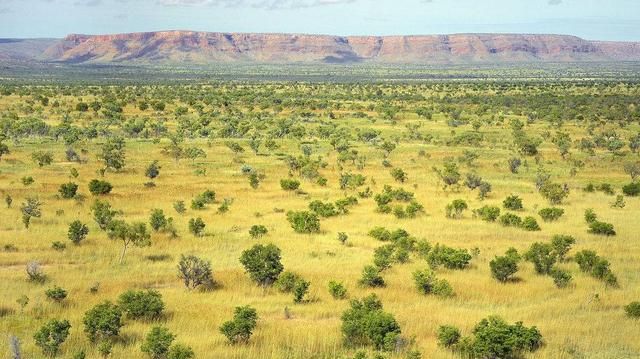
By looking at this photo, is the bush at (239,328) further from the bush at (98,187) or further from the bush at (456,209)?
the bush at (98,187)

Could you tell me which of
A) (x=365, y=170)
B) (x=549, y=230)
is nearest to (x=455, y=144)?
(x=365, y=170)

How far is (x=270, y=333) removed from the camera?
15.1 metres

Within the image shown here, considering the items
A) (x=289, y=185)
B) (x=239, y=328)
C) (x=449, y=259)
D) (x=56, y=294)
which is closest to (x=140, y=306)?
(x=56, y=294)

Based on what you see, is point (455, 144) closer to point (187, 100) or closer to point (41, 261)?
point (41, 261)

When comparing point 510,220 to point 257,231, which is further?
point 510,220

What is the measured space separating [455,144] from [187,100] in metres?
53.5

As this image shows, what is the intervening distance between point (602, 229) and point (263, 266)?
15938 mm

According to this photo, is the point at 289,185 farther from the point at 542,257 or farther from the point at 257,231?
the point at 542,257

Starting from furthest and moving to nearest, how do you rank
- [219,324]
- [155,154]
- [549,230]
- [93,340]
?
1. [155,154]
2. [549,230]
3. [219,324]
4. [93,340]

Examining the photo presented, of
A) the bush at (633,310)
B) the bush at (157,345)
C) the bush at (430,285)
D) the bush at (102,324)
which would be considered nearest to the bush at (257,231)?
the bush at (430,285)

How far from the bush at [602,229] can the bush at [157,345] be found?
802 inches

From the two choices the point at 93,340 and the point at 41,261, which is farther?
the point at 41,261

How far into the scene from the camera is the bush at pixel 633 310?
16.7 metres

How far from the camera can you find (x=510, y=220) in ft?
94.4
